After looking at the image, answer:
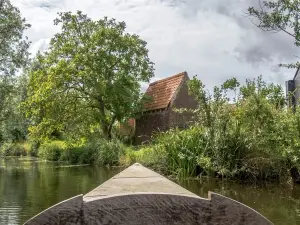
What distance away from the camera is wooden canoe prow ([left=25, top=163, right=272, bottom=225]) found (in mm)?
1610

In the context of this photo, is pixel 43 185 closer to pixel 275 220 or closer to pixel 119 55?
pixel 275 220

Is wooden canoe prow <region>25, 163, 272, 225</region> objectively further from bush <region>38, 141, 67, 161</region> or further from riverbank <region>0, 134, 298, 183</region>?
bush <region>38, 141, 67, 161</region>

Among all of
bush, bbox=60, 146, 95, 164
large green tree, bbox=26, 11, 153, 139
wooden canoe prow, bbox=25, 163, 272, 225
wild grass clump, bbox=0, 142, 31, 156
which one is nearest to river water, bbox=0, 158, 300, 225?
wooden canoe prow, bbox=25, 163, 272, 225

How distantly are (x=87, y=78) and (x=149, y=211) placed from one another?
27746 millimetres

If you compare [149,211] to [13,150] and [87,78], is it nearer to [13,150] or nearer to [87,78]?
[87,78]

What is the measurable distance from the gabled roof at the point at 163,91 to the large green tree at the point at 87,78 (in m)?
1.91

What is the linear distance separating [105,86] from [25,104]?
5.40 meters

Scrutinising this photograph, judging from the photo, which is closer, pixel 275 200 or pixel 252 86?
pixel 275 200

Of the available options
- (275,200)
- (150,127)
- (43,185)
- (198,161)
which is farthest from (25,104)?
(275,200)

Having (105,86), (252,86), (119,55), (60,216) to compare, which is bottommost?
(60,216)

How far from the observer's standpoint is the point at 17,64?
28.6 m

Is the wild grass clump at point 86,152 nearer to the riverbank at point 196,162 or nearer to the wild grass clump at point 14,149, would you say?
the riverbank at point 196,162

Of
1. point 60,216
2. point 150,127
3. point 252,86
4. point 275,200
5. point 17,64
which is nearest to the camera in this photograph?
point 60,216

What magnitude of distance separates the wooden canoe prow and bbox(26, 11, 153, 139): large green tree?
2701 centimetres
